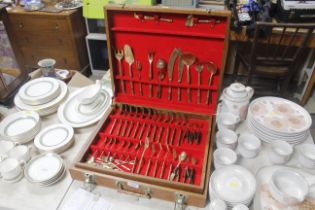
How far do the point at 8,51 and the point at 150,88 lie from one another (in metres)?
0.71

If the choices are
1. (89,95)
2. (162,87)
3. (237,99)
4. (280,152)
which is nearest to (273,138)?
(280,152)

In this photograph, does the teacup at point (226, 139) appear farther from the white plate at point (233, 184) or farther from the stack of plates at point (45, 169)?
the stack of plates at point (45, 169)

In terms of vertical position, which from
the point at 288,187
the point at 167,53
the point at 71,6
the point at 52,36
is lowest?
the point at 52,36

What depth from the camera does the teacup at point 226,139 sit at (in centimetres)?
83

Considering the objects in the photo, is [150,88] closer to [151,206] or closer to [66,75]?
[151,206]

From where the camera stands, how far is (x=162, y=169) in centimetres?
80

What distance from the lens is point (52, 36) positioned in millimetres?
2223

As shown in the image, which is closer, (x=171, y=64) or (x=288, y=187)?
(x=288, y=187)

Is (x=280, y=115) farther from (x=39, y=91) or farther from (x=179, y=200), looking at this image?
(x=39, y=91)

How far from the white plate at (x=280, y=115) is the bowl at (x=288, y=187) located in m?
0.19

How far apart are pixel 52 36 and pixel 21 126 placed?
1497mm

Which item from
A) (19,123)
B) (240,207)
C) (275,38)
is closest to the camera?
(240,207)

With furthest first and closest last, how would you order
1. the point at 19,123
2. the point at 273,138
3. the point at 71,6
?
the point at 71,6
the point at 19,123
the point at 273,138

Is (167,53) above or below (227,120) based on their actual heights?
above
